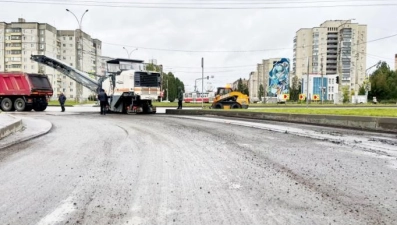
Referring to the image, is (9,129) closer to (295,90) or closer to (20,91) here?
(20,91)

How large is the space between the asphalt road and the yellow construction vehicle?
84.0 ft

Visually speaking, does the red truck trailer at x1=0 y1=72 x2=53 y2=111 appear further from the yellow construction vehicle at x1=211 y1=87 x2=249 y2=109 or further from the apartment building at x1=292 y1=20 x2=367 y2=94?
the apartment building at x1=292 y1=20 x2=367 y2=94

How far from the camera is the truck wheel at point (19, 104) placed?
1105 inches

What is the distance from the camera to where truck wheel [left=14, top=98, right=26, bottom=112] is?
28.1 m

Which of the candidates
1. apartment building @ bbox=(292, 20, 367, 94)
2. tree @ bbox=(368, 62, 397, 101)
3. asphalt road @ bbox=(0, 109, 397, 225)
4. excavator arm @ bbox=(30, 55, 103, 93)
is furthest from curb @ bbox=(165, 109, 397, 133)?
apartment building @ bbox=(292, 20, 367, 94)

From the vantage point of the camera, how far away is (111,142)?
967 centimetres

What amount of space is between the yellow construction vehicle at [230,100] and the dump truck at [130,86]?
10217mm

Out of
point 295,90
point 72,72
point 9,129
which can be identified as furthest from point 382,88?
point 9,129

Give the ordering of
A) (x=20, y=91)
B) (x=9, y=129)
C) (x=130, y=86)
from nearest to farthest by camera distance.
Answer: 1. (x=9, y=129)
2. (x=130, y=86)
3. (x=20, y=91)

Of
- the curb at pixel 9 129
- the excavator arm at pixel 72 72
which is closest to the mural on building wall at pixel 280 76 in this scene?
the excavator arm at pixel 72 72

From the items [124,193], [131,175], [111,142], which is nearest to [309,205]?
[124,193]

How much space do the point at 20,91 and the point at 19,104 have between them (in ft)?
3.65

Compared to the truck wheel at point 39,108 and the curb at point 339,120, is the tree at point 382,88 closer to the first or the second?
the curb at point 339,120

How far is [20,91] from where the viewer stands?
27.9 metres
